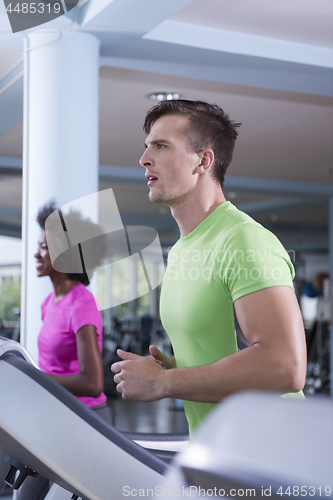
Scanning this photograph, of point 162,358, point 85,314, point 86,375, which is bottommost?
point 86,375

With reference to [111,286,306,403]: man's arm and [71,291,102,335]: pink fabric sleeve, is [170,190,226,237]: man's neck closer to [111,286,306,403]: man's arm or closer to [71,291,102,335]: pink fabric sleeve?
[111,286,306,403]: man's arm

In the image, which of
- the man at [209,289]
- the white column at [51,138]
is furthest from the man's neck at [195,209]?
the white column at [51,138]

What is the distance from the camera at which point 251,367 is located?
0.87 m

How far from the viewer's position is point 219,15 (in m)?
2.46

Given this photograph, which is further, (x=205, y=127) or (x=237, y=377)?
(x=205, y=127)

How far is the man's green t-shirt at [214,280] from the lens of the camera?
0.91 metres

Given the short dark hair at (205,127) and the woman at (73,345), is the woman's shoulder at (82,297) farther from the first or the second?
the short dark hair at (205,127)

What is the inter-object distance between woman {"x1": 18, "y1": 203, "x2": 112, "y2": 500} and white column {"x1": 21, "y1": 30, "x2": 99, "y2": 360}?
0.38 metres

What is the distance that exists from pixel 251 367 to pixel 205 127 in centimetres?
59

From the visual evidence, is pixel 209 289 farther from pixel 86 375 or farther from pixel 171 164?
pixel 86 375

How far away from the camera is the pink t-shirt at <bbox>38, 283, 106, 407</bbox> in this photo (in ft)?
5.32

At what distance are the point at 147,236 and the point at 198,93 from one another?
5.92 feet
